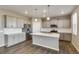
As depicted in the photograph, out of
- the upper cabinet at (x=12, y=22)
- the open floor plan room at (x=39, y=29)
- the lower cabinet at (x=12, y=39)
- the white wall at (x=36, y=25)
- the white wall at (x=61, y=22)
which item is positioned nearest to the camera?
→ the open floor plan room at (x=39, y=29)

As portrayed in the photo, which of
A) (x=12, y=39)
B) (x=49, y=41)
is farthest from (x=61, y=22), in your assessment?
(x=12, y=39)

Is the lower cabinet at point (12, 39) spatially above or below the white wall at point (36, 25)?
below

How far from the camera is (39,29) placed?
8.26 meters

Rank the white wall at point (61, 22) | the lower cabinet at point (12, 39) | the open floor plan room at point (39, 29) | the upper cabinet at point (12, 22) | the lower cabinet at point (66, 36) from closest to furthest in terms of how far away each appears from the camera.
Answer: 1. the open floor plan room at point (39, 29)
2. the lower cabinet at point (12, 39)
3. the upper cabinet at point (12, 22)
4. the lower cabinet at point (66, 36)
5. the white wall at point (61, 22)

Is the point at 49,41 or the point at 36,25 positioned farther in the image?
the point at 36,25

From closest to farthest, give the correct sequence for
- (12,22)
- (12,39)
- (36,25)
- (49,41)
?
(49,41) → (12,39) → (12,22) → (36,25)

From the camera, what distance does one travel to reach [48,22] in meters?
8.12

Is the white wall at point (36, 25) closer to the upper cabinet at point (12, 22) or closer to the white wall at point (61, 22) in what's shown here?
the white wall at point (61, 22)

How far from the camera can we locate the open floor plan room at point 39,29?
4.07 metres

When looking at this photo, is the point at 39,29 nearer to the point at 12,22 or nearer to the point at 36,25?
the point at 36,25

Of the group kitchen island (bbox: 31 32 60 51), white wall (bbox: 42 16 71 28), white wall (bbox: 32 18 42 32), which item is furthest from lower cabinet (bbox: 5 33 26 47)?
white wall (bbox: 42 16 71 28)

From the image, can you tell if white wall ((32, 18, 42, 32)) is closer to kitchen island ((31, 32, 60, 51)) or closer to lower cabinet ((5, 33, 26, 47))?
lower cabinet ((5, 33, 26, 47))

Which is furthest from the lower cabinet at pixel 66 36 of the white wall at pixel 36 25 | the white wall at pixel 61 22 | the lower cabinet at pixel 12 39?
the lower cabinet at pixel 12 39
